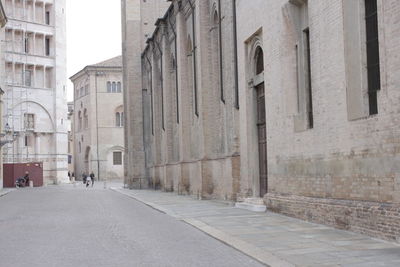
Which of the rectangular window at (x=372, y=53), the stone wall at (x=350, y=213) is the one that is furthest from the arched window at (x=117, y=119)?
the rectangular window at (x=372, y=53)

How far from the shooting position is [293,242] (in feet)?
35.2

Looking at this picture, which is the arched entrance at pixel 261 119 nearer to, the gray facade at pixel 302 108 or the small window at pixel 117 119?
the gray facade at pixel 302 108

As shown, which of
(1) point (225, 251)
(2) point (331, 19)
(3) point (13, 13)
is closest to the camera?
(1) point (225, 251)

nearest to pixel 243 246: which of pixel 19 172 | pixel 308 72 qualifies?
pixel 308 72

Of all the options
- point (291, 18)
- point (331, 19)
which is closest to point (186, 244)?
point (331, 19)

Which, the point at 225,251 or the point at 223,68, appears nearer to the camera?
the point at 225,251

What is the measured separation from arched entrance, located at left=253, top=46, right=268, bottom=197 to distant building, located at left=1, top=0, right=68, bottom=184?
43281 mm

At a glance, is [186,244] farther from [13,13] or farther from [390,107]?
[13,13]

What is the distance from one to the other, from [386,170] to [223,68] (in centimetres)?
1396

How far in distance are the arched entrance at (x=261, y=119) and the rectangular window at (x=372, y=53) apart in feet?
22.6

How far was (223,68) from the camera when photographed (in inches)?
938

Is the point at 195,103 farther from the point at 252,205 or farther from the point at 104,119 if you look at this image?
the point at 104,119

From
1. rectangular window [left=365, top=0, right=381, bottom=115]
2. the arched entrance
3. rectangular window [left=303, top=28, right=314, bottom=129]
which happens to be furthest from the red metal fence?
rectangular window [left=365, top=0, right=381, bottom=115]

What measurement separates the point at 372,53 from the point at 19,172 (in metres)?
48.5
